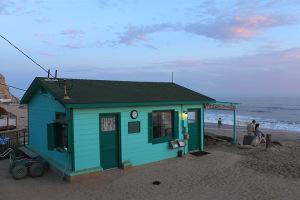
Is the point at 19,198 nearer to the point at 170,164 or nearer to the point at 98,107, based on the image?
the point at 98,107

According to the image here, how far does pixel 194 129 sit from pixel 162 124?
2.17 metres

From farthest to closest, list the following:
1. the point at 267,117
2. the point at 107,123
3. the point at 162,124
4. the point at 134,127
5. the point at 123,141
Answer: the point at 267,117 → the point at 162,124 → the point at 134,127 → the point at 123,141 → the point at 107,123

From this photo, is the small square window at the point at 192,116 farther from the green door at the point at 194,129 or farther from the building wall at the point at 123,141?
the building wall at the point at 123,141

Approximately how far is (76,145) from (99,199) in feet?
8.40

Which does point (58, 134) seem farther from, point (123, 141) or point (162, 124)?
point (162, 124)

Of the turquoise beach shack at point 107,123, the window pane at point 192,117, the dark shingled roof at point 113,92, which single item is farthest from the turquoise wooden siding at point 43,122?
the window pane at point 192,117

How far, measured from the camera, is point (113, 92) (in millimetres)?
13883

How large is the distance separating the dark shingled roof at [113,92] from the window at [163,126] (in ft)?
2.15

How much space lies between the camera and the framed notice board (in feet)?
43.2

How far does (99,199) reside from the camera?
9.63 m

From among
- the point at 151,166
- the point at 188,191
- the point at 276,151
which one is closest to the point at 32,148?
the point at 151,166

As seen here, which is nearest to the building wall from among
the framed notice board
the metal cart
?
the framed notice board

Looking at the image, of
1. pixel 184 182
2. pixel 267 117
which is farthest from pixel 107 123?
pixel 267 117

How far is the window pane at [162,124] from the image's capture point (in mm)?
14234
